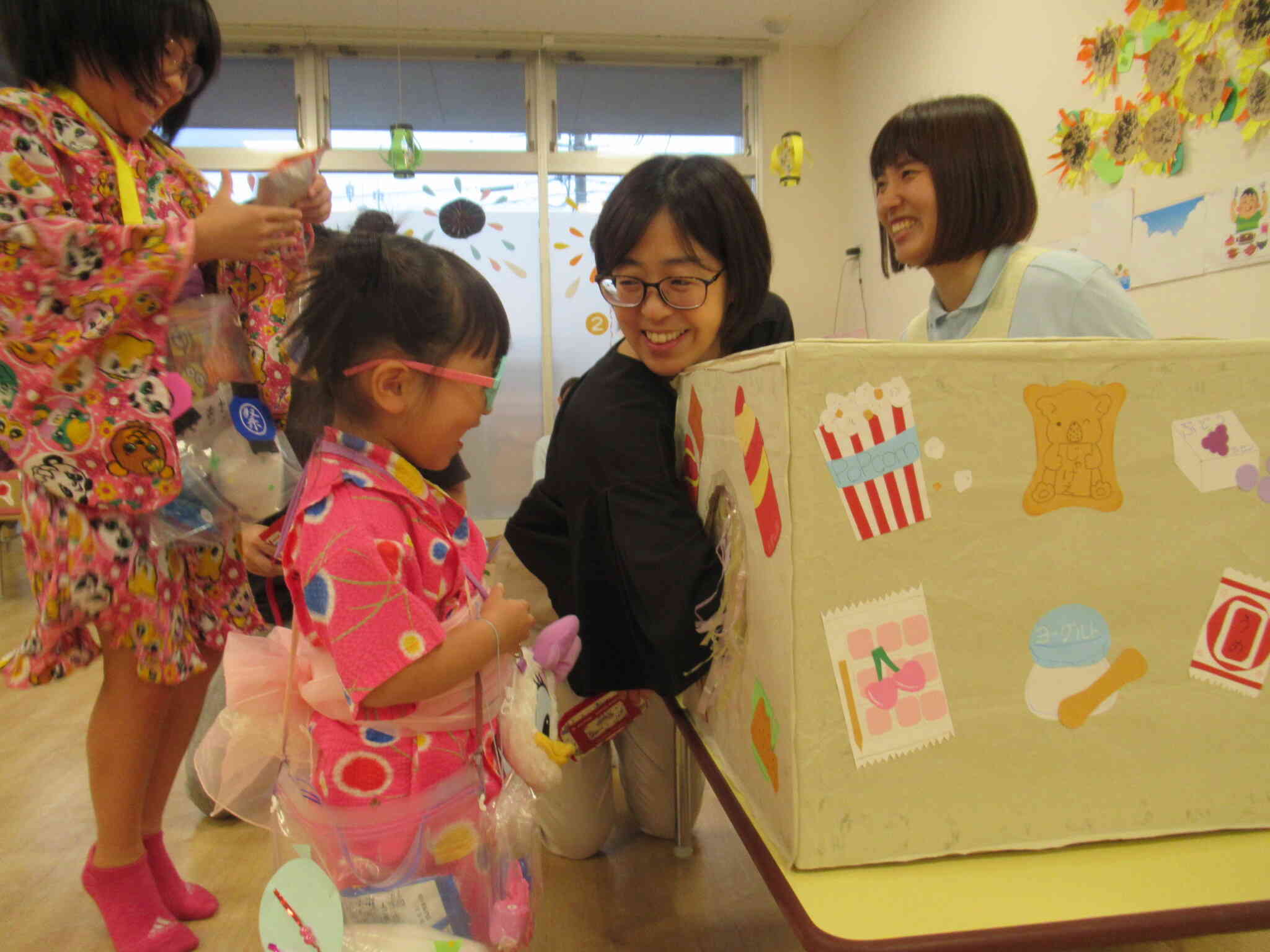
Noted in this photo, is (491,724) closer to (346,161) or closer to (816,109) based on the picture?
(346,161)

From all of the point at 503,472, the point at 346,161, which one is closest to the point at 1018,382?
the point at 503,472

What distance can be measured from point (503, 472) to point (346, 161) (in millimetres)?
1898

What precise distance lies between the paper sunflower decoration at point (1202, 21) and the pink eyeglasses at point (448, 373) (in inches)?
84.7

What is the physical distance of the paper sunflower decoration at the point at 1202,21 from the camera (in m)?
1.96

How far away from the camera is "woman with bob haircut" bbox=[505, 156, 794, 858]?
0.83 meters

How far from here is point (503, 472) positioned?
Answer: 15.4ft

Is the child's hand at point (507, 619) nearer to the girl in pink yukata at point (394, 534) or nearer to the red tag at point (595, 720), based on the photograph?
the girl in pink yukata at point (394, 534)

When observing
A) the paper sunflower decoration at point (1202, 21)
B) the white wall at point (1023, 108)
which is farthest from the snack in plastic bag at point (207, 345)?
the paper sunflower decoration at point (1202, 21)

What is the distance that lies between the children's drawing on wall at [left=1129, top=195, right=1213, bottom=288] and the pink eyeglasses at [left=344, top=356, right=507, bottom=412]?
2.11 meters

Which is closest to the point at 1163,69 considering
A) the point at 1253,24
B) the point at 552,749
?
the point at 1253,24

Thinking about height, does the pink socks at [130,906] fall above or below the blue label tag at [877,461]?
below

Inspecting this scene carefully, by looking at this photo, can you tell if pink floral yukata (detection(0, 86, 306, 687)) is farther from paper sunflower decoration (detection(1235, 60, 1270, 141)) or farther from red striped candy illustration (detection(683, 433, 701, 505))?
paper sunflower decoration (detection(1235, 60, 1270, 141))

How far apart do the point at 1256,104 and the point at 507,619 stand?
2179 mm

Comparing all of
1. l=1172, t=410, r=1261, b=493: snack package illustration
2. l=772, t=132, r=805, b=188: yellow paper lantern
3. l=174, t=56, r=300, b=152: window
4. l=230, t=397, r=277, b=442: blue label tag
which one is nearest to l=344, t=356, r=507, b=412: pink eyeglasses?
l=230, t=397, r=277, b=442: blue label tag
